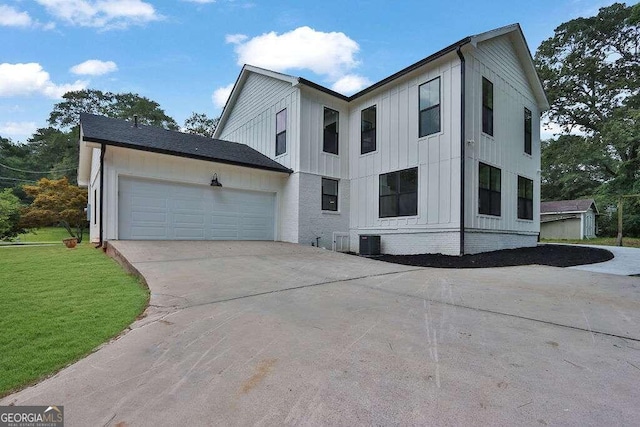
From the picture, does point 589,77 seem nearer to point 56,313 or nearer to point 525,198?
point 525,198

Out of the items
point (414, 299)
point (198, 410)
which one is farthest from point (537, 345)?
point (198, 410)

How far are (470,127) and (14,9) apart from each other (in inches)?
566

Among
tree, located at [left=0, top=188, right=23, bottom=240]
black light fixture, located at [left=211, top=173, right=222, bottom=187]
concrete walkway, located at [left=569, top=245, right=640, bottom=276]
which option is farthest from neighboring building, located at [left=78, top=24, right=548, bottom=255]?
tree, located at [left=0, top=188, right=23, bottom=240]

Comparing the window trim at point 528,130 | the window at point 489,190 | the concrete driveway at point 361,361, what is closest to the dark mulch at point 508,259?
the window at point 489,190

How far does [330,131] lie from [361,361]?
11239 millimetres

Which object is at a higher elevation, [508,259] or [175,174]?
[175,174]

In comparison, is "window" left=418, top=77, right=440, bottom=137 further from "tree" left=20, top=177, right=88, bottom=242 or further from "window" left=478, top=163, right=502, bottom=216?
"tree" left=20, top=177, right=88, bottom=242

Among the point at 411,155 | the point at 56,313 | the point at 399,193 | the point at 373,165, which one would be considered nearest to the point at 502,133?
the point at 411,155

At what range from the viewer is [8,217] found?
14969 millimetres

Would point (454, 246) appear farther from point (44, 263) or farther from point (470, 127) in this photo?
point (44, 263)

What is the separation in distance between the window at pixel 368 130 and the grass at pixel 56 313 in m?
9.21

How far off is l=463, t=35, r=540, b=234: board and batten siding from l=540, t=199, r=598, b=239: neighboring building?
14711 millimetres

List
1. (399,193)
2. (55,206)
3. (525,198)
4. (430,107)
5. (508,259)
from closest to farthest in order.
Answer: (508,259), (430,107), (399,193), (525,198), (55,206)

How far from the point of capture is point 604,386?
2.21m
